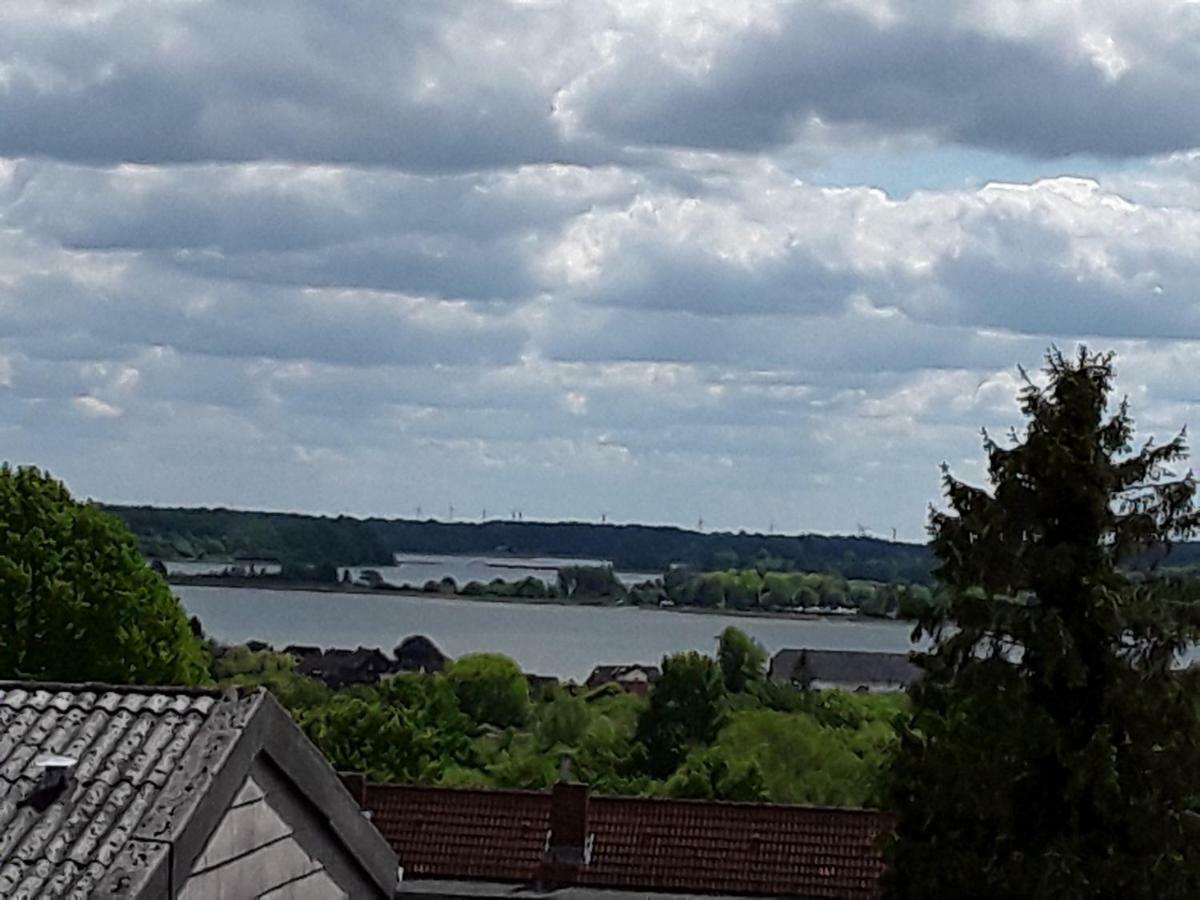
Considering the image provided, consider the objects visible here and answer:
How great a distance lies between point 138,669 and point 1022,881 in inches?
808

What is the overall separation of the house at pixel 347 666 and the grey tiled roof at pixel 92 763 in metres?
99.6

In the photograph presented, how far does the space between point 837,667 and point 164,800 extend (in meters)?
126

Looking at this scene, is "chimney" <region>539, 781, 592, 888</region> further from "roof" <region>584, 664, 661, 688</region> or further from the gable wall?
"roof" <region>584, 664, 661, 688</region>

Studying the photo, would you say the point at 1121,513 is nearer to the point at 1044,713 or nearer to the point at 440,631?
the point at 1044,713

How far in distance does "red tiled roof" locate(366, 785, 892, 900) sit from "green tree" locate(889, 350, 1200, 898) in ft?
34.2

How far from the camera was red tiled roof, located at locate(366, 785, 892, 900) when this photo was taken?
32.8m

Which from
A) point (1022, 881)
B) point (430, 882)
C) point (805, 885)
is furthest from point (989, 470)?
point (430, 882)

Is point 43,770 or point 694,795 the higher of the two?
point 43,770

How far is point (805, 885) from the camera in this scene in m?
32.6

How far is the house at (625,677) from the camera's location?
10812 cm

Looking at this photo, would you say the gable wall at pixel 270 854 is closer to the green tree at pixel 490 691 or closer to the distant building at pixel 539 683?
the green tree at pixel 490 691

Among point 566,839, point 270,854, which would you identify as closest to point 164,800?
point 270,854

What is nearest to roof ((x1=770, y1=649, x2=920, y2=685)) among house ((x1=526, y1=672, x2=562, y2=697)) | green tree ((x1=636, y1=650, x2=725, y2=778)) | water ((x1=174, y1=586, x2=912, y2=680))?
water ((x1=174, y1=586, x2=912, y2=680))

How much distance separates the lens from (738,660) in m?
103
